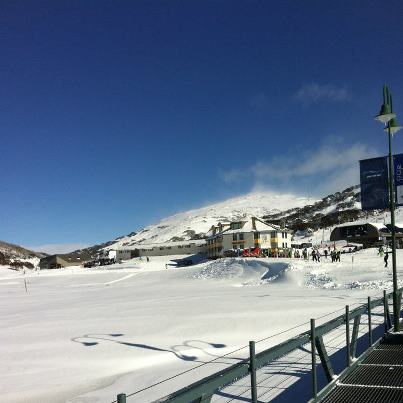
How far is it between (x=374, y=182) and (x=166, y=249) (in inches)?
3751

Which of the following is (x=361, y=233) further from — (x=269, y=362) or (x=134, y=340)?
(x=269, y=362)

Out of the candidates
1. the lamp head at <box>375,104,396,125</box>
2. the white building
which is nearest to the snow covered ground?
the lamp head at <box>375,104,396,125</box>

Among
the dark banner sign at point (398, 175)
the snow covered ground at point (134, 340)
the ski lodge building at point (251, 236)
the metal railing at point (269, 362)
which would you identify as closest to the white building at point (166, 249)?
the ski lodge building at point (251, 236)

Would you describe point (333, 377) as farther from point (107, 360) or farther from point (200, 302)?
point (200, 302)

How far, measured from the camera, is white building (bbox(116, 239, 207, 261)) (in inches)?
3942

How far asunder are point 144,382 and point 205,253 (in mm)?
84950

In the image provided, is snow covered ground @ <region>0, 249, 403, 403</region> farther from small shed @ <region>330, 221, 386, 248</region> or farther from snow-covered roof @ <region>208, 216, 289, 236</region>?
snow-covered roof @ <region>208, 216, 289, 236</region>

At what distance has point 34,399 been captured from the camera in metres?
10.7

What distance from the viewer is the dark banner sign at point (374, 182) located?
10.6 metres

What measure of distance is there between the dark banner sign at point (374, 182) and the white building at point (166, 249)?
86.8 m

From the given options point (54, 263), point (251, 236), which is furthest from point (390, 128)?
point (54, 263)

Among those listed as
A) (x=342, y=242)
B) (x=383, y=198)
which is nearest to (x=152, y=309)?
(x=383, y=198)

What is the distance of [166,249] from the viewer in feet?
343

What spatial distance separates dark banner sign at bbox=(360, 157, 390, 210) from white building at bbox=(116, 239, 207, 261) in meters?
86.8
